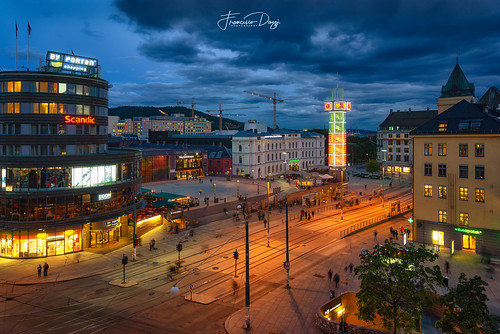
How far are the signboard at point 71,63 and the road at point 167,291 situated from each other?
941 inches

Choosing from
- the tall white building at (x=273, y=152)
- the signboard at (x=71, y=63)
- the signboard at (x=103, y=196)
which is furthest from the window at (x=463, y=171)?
the tall white building at (x=273, y=152)

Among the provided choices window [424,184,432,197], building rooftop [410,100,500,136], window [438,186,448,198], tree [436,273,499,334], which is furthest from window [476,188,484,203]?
tree [436,273,499,334]

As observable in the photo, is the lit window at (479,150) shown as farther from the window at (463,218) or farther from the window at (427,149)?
the window at (463,218)

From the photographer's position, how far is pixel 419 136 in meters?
45.5

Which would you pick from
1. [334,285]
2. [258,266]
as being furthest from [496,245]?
[258,266]

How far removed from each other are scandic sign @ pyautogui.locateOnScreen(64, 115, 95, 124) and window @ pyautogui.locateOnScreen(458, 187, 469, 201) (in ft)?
147

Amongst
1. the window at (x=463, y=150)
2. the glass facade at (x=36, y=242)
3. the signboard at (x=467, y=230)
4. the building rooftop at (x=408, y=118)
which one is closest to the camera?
the glass facade at (x=36, y=242)

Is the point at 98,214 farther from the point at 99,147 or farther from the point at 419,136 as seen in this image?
the point at 419,136

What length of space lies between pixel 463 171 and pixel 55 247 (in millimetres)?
47594

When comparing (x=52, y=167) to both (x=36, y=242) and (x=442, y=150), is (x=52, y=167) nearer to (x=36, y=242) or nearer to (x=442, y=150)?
(x=36, y=242)

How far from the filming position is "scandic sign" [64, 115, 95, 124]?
42094 mm

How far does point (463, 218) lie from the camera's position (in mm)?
41656

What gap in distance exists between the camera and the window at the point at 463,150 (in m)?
41.9

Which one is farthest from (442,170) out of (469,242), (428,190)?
(469,242)
